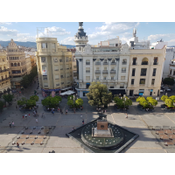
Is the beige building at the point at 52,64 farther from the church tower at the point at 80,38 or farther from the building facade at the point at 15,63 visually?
the church tower at the point at 80,38

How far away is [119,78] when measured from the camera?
149 feet

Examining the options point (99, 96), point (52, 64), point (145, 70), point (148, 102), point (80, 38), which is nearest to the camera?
point (99, 96)

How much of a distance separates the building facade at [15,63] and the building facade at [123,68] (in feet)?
101

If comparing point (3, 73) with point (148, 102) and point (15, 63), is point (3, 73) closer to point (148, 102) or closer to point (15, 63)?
point (15, 63)

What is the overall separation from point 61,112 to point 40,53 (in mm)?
23491

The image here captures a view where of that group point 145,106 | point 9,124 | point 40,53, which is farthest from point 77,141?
point 40,53

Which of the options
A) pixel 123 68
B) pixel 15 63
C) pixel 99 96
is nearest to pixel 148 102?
pixel 123 68

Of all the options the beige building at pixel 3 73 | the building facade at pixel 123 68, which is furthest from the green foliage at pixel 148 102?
the beige building at pixel 3 73

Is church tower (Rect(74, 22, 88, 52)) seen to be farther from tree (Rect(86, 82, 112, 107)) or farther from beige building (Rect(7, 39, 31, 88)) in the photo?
tree (Rect(86, 82, 112, 107))

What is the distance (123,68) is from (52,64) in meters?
25.6

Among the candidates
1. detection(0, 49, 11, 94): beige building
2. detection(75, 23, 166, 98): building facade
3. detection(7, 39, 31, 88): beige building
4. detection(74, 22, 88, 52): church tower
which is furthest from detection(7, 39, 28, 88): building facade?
detection(75, 23, 166, 98): building facade

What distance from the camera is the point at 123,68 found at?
147ft

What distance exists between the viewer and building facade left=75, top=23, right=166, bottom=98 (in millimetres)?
43469

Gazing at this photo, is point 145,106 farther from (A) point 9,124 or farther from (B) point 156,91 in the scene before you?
(A) point 9,124
